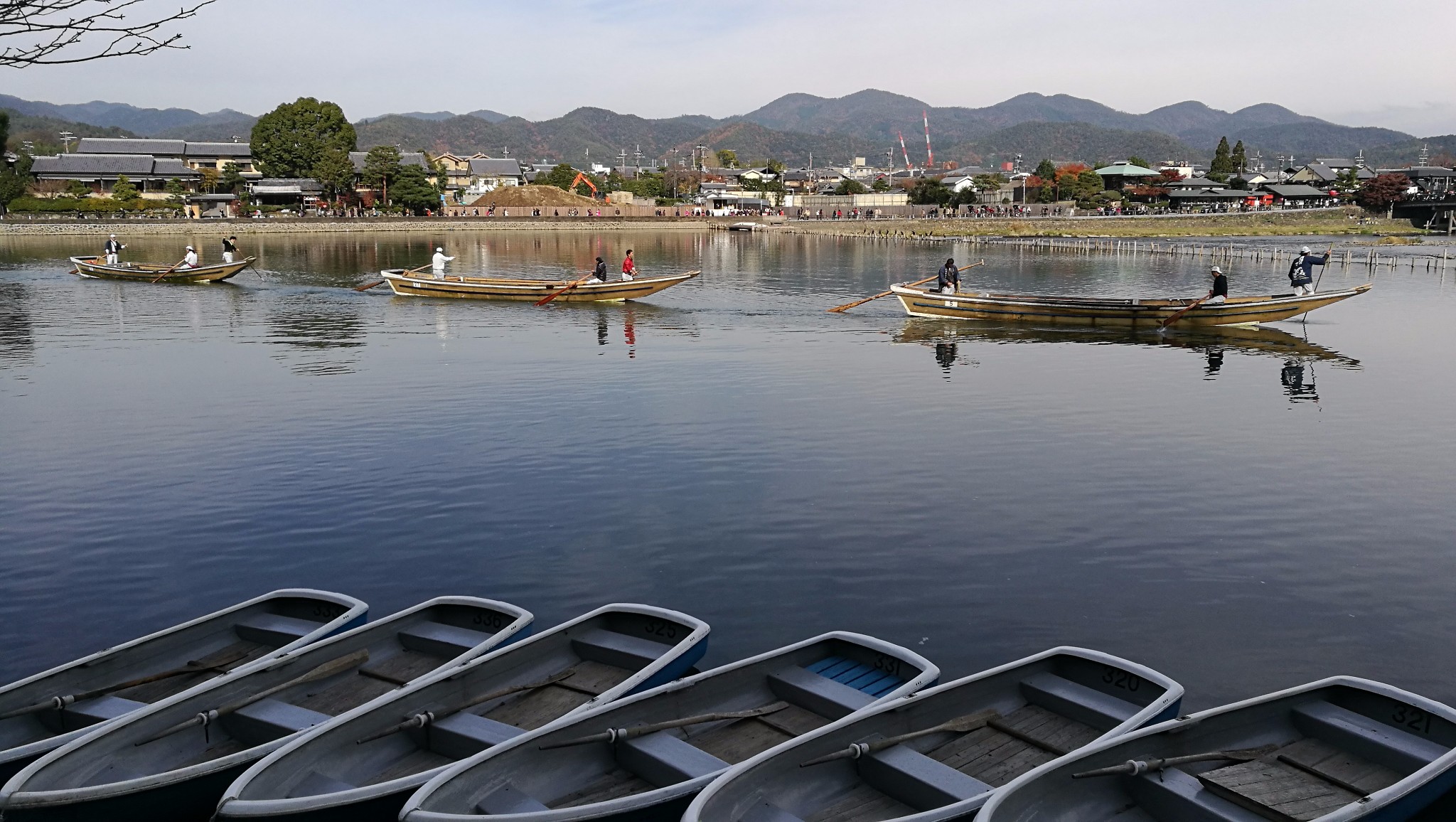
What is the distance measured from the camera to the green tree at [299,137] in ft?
461

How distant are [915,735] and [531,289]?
3876cm

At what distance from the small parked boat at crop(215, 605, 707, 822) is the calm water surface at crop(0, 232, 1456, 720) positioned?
1.64m

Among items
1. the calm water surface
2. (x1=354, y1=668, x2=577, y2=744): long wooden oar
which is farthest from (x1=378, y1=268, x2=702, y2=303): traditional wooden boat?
(x1=354, y1=668, x2=577, y2=744): long wooden oar

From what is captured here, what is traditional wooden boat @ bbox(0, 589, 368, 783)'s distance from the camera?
9.17 meters

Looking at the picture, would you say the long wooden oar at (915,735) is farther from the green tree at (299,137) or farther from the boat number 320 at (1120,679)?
the green tree at (299,137)

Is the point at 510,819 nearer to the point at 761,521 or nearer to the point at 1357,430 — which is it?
the point at 761,521

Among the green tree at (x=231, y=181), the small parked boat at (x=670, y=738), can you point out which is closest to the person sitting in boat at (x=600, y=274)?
the small parked boat at (x=670, y=738)

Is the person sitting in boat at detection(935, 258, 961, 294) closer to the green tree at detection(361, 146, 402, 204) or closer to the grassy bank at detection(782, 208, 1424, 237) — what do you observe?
the grassy bank at detection(782, 208, 1424, 237)

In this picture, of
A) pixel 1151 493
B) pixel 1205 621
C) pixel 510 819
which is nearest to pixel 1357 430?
pixel 1151 493

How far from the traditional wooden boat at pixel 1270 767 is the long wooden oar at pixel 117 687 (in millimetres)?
7495

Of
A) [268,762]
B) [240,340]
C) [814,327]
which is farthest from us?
[814,327]

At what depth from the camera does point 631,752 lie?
8508 millimetres

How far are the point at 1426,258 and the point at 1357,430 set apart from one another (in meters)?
69.5

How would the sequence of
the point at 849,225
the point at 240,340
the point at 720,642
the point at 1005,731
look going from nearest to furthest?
the point at 1005,731
the point at 720,642
the point at 240,340
the point at 849,225
